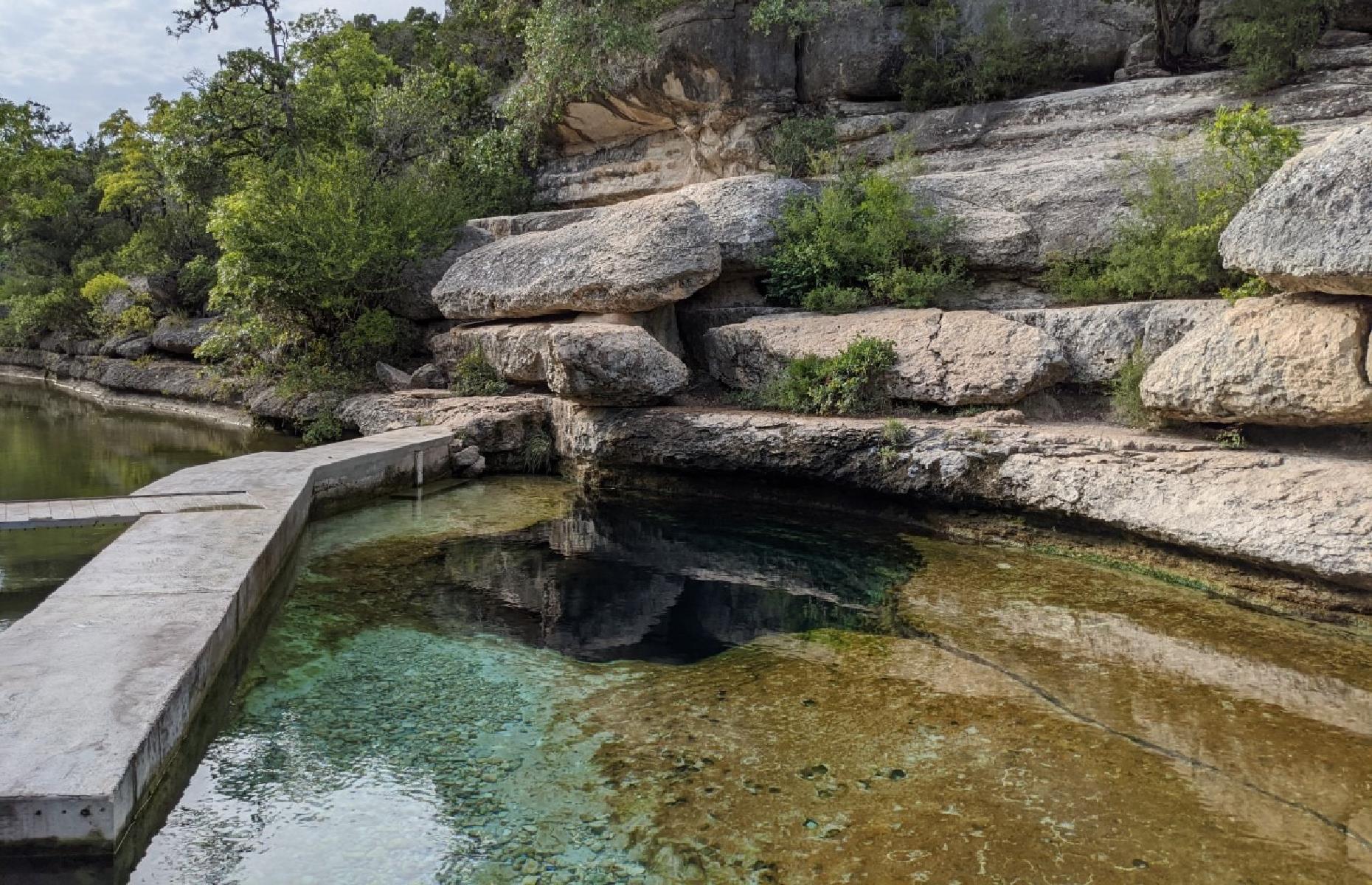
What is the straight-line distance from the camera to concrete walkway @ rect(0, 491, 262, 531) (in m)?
7.43

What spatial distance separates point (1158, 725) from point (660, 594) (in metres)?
3.79

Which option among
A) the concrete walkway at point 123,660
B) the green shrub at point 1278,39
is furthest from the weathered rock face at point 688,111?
the concrete walkway at point 123,660

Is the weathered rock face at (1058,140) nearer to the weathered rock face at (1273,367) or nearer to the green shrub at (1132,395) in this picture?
the green shrub at (1132,395)

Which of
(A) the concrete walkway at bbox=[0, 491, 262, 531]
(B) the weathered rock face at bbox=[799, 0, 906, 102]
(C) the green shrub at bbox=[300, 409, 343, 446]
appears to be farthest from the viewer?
(B) the weathered rock face at bbox=[799, 0, 906, 102]

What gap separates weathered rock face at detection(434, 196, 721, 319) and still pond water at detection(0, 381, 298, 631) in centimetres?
380

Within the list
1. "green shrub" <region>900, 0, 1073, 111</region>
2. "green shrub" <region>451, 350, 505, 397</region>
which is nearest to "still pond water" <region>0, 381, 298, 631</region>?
"green shrub" <region>451, 350, 505, 397</region>

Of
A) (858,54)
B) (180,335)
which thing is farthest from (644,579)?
(180,335)

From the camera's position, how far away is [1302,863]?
3.86 meters

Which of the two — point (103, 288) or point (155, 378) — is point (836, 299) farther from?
point (103, 288)

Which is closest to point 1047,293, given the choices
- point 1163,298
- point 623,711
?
point 1163,298

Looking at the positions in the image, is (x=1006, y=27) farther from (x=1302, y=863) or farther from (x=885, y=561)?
(x=1302, y=863)

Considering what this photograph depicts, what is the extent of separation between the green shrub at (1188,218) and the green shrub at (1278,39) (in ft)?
11.2

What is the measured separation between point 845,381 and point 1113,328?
9.31 feet

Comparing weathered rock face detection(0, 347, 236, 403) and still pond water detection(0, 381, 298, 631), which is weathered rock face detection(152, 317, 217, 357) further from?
still pond water detection(0, 381, 298, 631)
